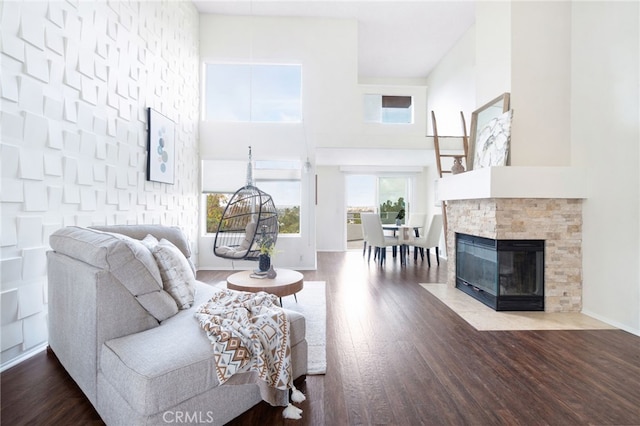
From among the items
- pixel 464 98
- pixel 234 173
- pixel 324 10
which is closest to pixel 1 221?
pixel 234 173

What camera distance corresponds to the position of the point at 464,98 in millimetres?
6004

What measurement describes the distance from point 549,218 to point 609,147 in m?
0.84

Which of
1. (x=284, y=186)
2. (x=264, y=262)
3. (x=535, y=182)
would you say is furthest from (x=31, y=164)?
(x=535, y=182)

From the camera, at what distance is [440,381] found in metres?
2.04

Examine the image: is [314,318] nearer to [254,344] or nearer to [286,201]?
[254,344]

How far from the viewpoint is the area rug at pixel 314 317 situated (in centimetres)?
227

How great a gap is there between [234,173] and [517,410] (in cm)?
502

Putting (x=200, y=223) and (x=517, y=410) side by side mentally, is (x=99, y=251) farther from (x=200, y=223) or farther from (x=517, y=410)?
(x=200, y=223)

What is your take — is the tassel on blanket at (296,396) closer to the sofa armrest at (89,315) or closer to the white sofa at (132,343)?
the white sofa at (132,343)

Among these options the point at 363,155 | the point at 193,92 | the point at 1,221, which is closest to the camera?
the point at 1,221

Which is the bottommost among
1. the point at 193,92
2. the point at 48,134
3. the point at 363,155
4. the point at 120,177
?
the point at 120,177

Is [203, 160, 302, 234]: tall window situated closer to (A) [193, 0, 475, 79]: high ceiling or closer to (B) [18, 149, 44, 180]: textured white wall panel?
(A) [193, 0, 475, 79]: high ceiling

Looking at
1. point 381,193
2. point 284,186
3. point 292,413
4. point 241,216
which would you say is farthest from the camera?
point 381,193

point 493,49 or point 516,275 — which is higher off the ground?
point 493,49
